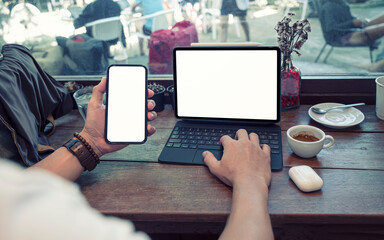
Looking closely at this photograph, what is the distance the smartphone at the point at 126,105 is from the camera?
913mm

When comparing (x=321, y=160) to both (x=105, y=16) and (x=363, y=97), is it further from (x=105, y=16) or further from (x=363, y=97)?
(x=105, y=16)

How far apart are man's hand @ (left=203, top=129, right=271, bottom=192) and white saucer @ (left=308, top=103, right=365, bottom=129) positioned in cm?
32

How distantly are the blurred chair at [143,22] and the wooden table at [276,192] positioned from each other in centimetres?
72

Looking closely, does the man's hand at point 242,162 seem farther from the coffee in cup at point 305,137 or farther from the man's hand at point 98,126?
the man's hand at point 98,126

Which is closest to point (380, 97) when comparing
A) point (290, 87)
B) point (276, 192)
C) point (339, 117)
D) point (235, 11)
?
point (339, 117)

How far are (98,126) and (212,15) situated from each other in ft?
2.86

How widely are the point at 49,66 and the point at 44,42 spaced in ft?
0.42

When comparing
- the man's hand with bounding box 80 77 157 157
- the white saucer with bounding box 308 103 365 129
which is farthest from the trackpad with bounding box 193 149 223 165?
the white saucer with bounding box 308 103 365 129

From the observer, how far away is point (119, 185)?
0.86 metres

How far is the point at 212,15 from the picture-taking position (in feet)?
4.96

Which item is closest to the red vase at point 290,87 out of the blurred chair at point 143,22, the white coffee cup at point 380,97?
the white coffee cup at point 380,97

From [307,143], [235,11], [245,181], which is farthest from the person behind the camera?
[235,11]

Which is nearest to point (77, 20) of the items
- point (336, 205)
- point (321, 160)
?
point (321, 160)

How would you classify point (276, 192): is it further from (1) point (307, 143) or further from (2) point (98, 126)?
(2) point (98, 126)
